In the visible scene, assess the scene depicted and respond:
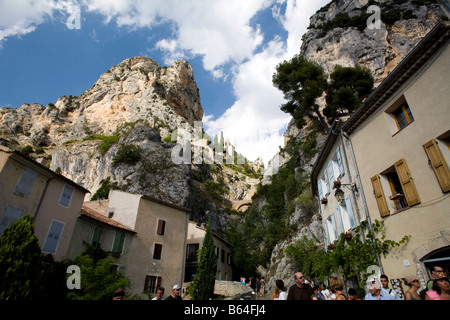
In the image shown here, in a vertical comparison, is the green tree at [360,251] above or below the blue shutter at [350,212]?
below

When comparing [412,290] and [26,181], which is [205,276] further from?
[412,290]

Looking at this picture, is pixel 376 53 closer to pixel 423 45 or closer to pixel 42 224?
pixel 423 45

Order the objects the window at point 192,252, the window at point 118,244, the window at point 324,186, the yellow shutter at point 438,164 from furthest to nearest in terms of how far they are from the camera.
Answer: the window at point 192,252
the window at point 118,244
the window at point 324,186
the yellow shutter at point 438,164

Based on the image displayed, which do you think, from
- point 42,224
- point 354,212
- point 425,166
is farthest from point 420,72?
point 42,224

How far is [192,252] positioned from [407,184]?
24.3 metres

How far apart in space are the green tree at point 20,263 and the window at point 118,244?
847 cm

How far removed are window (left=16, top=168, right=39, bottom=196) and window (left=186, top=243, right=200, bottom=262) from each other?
709 inches

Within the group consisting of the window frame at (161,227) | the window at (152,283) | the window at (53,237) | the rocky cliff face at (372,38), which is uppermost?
the rocky cliff face at (372,38)

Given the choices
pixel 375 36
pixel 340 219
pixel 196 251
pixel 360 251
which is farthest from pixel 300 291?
pixel 375 36

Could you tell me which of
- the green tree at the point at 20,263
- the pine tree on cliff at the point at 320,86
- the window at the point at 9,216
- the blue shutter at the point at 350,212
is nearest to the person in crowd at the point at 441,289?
the blue shutter at the point at 350,212

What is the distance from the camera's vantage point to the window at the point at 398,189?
8.13 metres

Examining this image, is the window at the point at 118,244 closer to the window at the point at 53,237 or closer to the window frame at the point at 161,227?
the window frame at the point at 161,227

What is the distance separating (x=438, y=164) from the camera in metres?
7.34

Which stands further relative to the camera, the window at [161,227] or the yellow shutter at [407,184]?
the window at [161,227]
